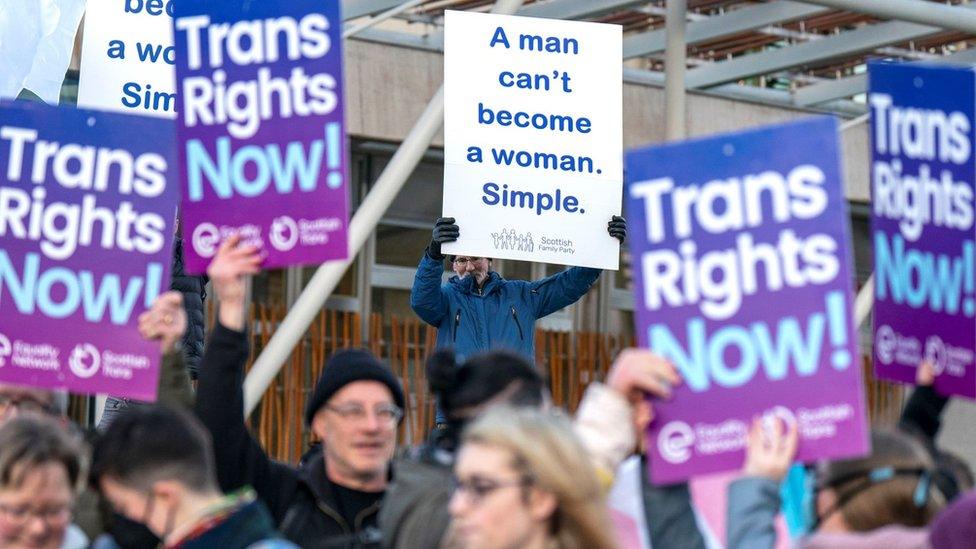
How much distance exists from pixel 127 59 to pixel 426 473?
482cm

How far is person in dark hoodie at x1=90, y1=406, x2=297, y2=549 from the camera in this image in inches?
168

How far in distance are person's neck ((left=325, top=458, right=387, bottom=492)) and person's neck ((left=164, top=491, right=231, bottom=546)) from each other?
45.3 inches

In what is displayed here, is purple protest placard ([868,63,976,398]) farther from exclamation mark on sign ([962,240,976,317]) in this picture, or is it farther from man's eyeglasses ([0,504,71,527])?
man's eyeglasses ([0,504,71,527])

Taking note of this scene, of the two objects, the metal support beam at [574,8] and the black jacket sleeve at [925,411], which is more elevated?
the metal support beam at [574,8]

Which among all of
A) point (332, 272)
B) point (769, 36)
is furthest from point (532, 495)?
point (769, 36)

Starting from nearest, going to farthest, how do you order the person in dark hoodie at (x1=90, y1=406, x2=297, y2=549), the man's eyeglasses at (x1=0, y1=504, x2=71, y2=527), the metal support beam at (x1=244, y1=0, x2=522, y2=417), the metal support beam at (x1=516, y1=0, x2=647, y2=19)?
the person in dark hoodie at (x1=90, y1=406, x2=297, y2=549) < the man's eyeglasses at (x1=0, y1=504, x2=71, y2=527) < the metal support beam at (x1=244, y1=0, x2=522, y2=417) < the metal support beam at (x1=516, y1=0, x2=647, y2=19)

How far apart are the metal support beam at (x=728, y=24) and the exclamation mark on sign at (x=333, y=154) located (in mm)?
8318

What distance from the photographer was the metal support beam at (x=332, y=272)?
11.2 m

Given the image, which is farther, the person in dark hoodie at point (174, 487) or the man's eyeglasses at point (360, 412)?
the man's eyeglasses at point (360, 412)

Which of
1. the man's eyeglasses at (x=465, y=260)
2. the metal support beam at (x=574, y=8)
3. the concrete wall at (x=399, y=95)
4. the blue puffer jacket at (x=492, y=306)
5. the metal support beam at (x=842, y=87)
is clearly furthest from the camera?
the metal support beam at (x=842, y=87)

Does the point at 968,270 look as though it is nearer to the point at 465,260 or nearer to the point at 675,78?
the point at 465,260

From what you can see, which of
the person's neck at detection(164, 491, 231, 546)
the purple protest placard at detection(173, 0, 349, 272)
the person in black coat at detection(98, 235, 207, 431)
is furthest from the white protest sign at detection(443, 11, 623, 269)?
the person's neck at detection(164, 491, 231, 546)

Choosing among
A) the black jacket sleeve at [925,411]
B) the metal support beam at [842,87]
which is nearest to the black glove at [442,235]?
the black jacket sleeve at [925,411]

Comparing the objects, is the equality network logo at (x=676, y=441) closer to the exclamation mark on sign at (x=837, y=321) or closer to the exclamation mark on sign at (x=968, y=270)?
the exclamation mark on sign at (x=837, y=321)
